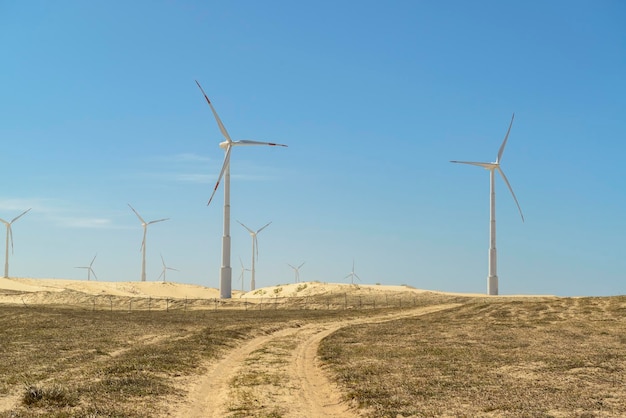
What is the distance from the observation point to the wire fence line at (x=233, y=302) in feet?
331

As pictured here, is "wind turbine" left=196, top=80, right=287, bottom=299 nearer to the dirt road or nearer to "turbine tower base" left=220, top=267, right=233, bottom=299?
"turbine tower base" left=220, top=267, right=233, bottom=299

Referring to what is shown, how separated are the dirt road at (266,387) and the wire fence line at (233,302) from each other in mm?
59182

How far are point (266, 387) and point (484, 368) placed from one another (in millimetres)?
11383

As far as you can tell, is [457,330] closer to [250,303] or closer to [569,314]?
[569,314]

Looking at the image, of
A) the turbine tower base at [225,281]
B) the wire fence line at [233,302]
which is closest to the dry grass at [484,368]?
the wire fence line at [233,302]

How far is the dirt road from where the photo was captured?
73.5 feet

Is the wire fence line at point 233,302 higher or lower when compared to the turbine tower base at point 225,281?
lower

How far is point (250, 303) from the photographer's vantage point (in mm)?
105375

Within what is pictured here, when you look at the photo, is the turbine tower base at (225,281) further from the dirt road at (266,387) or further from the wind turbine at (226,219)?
the dirt road at (266,387)

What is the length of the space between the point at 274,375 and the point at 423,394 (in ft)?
27.2

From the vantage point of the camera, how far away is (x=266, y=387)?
2664 cm

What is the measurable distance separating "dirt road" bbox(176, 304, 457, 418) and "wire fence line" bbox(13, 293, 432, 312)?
194ft

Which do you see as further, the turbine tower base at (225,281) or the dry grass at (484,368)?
the turbine tower base at (225,281)

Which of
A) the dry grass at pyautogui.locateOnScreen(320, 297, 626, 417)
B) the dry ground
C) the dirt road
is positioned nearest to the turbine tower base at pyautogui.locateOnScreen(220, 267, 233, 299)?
the dry ground
